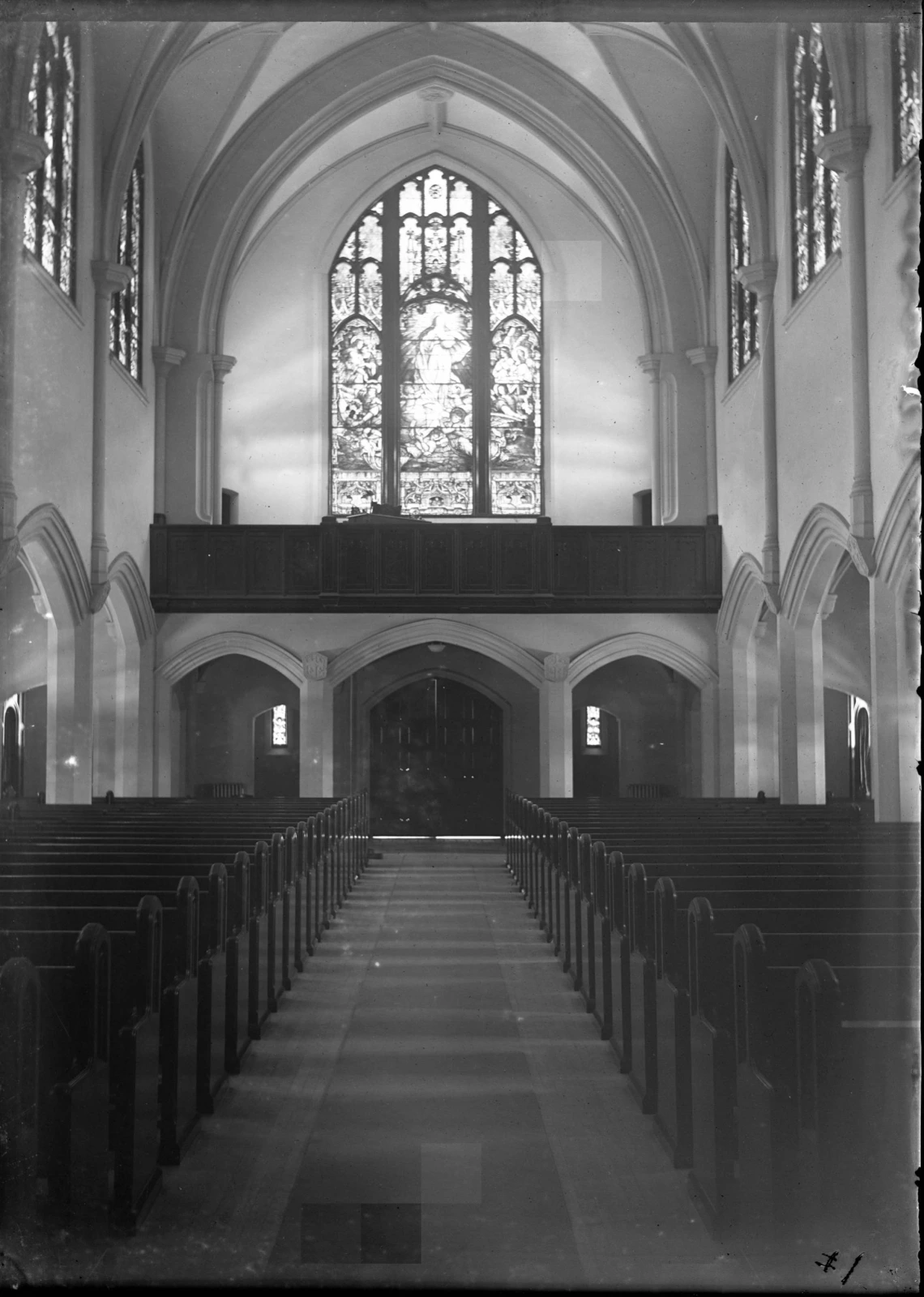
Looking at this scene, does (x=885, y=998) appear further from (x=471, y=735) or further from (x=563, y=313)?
(x=563, y=313)

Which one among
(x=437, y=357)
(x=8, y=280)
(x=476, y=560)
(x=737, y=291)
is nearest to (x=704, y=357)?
(x=737, y=291)

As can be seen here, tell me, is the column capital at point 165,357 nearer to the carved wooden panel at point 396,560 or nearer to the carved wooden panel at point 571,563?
the carved wooden panel at point 396,560

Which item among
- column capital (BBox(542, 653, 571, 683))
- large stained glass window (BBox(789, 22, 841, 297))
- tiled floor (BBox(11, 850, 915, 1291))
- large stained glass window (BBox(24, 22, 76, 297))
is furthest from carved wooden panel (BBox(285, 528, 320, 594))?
tiled floor (BBox(11, 850, 915, 1291))

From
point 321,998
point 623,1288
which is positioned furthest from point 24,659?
point 623,1288

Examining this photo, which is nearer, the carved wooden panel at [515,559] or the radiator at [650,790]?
the carved wooden panel at [515,559]

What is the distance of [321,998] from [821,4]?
6165mm

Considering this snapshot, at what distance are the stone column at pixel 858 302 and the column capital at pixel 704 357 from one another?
23.4ft

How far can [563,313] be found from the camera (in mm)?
23203

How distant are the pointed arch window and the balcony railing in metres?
2.60

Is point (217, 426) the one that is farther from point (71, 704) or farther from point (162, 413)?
point (71, 704)

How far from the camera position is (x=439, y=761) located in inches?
867

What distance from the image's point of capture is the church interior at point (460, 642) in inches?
154

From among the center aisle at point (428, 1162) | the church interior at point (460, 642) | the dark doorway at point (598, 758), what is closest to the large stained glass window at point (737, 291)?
the church interior at point (460, 642)

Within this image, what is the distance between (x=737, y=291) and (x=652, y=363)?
240cm
